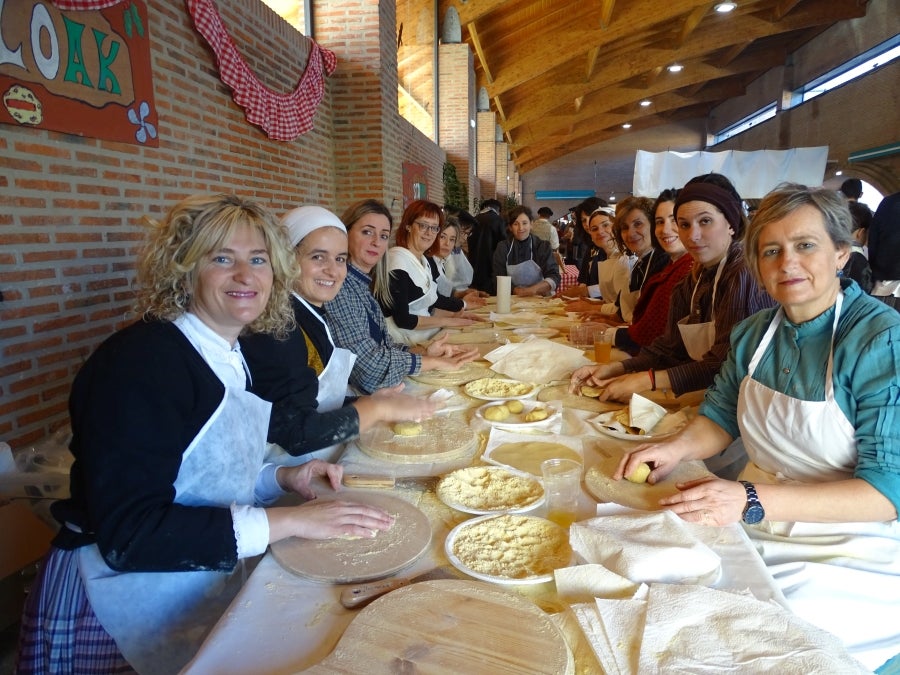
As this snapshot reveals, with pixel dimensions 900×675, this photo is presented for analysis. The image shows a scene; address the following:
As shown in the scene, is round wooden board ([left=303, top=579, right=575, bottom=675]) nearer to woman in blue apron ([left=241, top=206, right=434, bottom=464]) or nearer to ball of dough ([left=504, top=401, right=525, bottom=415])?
woman in blue apron ([left=241, top=206, right=434, bottom=464])

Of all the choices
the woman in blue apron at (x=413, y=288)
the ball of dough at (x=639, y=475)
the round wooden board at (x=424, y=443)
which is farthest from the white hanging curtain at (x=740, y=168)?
the ball of dough at (x=639, y=475)

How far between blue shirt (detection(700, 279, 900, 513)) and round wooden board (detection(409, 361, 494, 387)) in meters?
1.28

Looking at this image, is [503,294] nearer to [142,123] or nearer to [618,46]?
[142,123]

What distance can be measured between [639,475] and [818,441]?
48 cm

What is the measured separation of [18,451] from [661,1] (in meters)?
11.5

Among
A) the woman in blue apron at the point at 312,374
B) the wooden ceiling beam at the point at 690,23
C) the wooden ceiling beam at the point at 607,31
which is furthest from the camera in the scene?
the wooden ceiling beam at the point at 690,23

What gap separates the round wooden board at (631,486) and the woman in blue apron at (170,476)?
595 mm

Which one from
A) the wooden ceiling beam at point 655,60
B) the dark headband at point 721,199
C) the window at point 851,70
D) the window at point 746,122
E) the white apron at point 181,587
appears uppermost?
the wooden ceiling beam at point 655,60

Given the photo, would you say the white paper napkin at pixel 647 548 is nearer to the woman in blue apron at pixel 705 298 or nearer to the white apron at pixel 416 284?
the woman in blue apron at pixel 705 298

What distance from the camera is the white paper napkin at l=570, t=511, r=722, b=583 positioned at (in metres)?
1.05

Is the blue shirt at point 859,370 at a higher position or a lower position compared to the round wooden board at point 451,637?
higher

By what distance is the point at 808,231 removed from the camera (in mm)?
1489

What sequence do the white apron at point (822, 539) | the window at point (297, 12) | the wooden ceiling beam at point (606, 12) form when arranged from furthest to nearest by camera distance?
the wooden ceiling beam at point (606, 12), the window at point (297, 12), the white apron at point (822, 539)

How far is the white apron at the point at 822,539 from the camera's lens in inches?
Answer: 46.9
